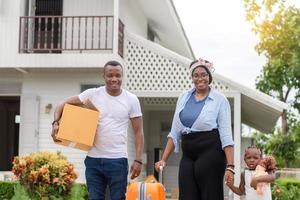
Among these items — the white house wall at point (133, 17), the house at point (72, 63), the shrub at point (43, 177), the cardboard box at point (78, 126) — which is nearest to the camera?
the cardboard box at point (78, 126)

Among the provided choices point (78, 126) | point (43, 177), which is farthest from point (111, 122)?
point (43, 177)

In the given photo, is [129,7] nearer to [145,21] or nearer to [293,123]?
[145,21]

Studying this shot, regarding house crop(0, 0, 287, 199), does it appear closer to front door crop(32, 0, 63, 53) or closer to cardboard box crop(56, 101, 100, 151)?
front door crop(32, 0, 63, 53)

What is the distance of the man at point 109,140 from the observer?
5133 millimetres

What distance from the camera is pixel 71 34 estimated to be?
13.8 metres

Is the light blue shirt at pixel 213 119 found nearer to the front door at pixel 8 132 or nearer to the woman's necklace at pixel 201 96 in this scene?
the woman's necklace at pixel 201 96

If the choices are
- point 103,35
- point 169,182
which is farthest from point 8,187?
point 169,182

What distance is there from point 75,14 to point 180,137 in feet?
31.4

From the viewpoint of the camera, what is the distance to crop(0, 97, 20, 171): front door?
49.9ft

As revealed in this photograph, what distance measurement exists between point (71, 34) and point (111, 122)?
350 inches

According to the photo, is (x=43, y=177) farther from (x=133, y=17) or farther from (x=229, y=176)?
(x=133, y=17)

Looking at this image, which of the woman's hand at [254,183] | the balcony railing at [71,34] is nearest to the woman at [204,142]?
the woman's hand at [254,183]

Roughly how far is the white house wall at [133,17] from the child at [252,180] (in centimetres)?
950

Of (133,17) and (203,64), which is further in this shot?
(133,17)
